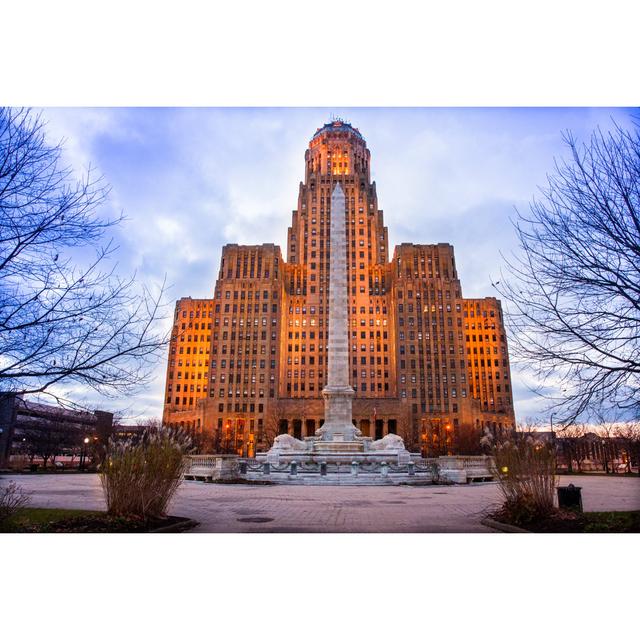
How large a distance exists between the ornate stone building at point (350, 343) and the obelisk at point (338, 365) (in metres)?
44.2

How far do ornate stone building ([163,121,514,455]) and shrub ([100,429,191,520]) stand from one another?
250 feet

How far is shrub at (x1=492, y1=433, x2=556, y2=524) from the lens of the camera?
988cm

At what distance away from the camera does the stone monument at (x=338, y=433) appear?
3475 cm

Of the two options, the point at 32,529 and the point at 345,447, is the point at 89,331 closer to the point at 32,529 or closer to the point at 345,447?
the point at 32,529

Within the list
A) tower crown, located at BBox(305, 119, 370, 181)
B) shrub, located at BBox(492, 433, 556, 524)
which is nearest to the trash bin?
shrub, located at BBox(492, 433, 556, 524)

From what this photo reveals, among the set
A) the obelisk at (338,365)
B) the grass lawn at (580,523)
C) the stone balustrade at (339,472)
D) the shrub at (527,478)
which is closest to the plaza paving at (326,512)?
the shrub at (527,478)

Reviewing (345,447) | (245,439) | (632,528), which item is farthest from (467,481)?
(245,439)

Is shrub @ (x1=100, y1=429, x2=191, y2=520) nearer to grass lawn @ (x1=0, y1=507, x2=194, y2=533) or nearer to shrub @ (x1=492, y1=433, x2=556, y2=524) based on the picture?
grass lawn @ (x1=0, y1=507, x2=194, y2=533)

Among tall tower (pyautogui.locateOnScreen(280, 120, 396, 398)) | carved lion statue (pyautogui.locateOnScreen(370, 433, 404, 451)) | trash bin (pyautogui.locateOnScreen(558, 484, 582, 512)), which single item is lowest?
trash bin (pyautogui.locateOnScreen(558, 484, 582, 512))

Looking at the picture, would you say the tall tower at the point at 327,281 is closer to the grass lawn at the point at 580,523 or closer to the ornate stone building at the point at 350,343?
the ornate stone building at the point at 350,343

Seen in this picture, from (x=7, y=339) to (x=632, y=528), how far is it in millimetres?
11961

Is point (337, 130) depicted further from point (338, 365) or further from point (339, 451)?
point (339, 451)

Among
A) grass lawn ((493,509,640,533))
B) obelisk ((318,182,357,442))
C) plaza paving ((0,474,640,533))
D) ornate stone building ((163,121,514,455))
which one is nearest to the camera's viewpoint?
grass lawn ((493,509,640,533))

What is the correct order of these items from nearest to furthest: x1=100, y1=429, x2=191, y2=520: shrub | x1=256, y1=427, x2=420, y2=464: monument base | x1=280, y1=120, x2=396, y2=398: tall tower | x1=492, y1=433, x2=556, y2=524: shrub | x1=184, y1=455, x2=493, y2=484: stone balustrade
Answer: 1. x1=100, y1=429, x2=191, y2=520: shrub
2. x1=492, y1=433, x2=556, y2=524: shrub
3. x1=184, y1=455, x2=493, y2=484: stone balustrade
4. x1=256, y1=427, x2=420, y2=464: monument base
5. x1=280, y1=120, x2=396, y2=398: tall tower
